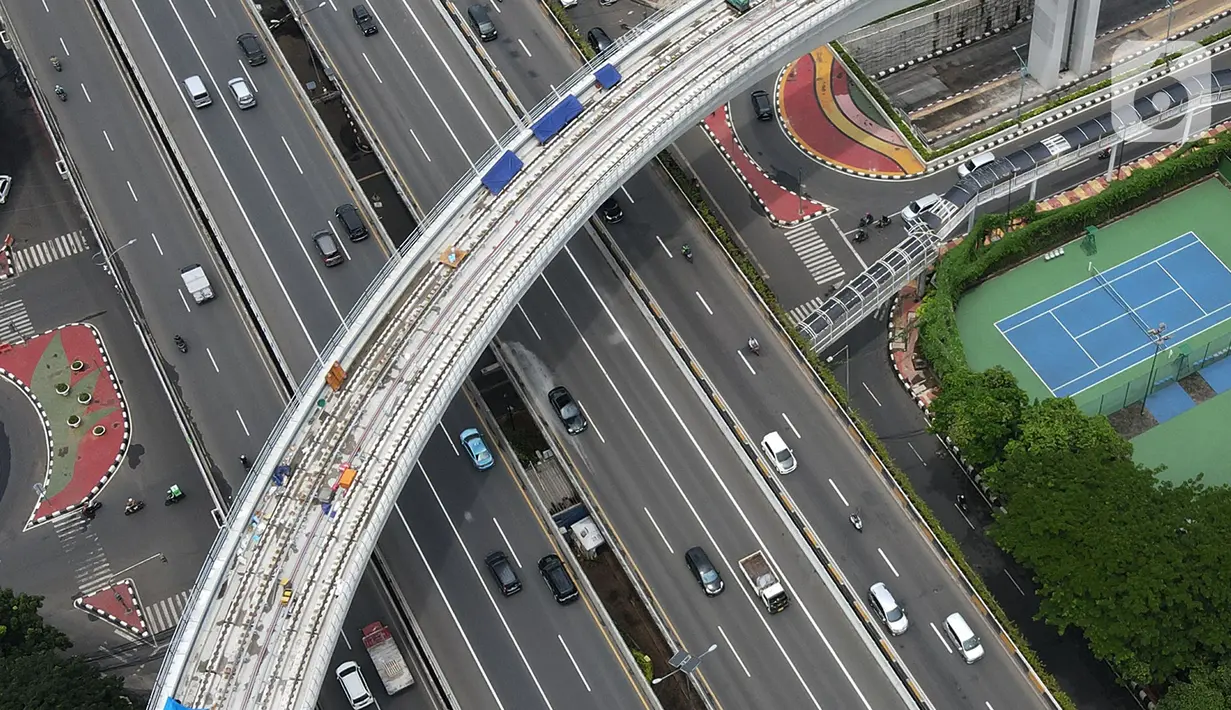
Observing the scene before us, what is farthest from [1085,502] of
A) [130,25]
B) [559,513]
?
[130,25]

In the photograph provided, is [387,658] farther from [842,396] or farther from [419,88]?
[419,88]

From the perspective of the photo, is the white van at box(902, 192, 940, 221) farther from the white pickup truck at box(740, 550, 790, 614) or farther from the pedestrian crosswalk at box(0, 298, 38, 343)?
the pedestrian crosswalk at box(0, 298, 38, 343)

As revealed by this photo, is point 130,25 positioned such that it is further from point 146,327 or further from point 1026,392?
point 1026,392

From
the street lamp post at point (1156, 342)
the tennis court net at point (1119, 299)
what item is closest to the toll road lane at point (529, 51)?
the tennis court net at point (1119, 299)

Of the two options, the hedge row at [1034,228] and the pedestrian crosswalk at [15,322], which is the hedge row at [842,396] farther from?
the pedestrian crosswalk at [15,322]

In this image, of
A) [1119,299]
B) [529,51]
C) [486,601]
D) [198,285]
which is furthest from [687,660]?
[529,51]

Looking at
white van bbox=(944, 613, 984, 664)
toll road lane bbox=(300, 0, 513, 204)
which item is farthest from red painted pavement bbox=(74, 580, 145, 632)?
white van bbox=(944, 613, 984, 664)
